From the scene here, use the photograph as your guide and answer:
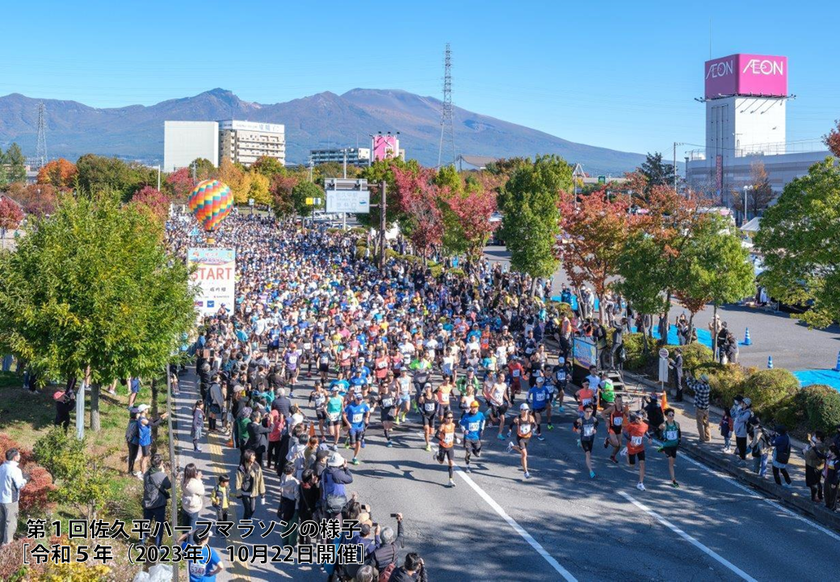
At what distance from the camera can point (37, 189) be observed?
101938 mm

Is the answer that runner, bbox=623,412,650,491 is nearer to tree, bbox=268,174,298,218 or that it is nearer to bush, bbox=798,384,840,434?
bush, bbox=798,384,840,434

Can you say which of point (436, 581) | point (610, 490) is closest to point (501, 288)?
point (610, 490)

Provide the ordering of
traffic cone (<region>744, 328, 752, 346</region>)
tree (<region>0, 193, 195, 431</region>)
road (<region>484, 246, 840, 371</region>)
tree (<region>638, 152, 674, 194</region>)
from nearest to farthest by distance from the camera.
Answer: tree (<region>0, 193, 195, 431</region>), road (<region>484, 246, 840, 371</region>), traffic cone (<region>744, 328, 752, 346</region>), tree (<region>638, 152, 674, 194</region>)

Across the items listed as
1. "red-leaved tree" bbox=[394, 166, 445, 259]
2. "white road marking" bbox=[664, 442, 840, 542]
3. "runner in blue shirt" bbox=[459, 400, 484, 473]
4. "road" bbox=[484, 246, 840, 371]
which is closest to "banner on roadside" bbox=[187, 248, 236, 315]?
"runner in blue shirt" bbox=[459, 400, 484, 473]

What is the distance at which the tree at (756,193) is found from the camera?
88.9m

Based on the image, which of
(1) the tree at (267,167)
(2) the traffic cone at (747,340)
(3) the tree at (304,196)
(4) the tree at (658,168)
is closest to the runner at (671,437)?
(2) the traffic cone at (747,340)

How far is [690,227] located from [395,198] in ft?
104

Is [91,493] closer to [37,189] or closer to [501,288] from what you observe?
[501,288]

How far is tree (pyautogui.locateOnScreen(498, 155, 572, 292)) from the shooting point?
3303 cm

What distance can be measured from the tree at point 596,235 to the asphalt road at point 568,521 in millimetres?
13200

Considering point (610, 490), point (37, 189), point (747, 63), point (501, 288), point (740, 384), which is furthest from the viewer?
point (747, 63)

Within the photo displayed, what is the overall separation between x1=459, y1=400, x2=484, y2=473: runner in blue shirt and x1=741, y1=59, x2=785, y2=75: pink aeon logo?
4862 inches

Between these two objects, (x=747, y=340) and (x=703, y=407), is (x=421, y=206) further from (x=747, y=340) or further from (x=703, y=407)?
(x=703, y=407)

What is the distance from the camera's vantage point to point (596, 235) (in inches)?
1145
